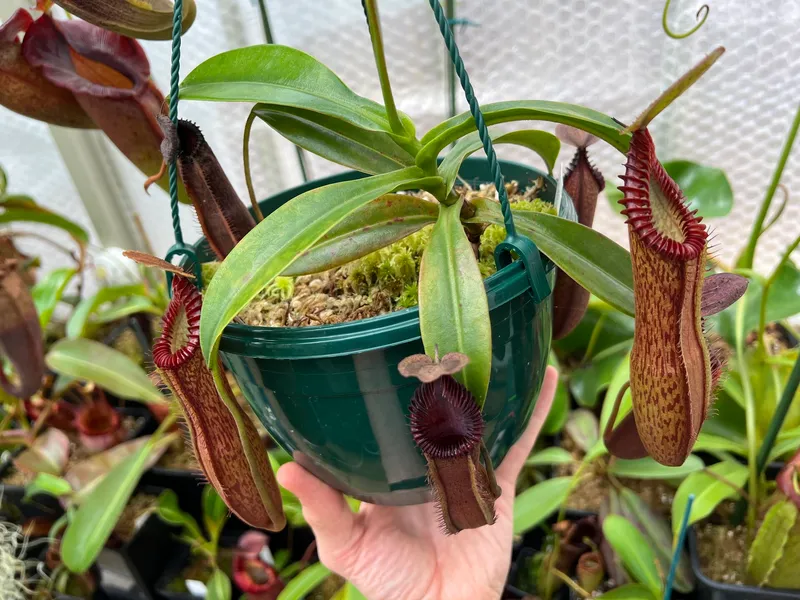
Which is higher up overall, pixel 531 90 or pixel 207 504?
pixel 531 90

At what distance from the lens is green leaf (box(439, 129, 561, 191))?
53 cm

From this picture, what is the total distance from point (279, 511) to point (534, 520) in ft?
1.73

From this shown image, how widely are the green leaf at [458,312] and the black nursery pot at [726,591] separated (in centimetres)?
72

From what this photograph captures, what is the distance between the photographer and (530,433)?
2.60 feet

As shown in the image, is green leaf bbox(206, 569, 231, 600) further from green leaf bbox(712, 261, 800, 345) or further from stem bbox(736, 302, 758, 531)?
green leaf bbox(712, 261, 800, 345)

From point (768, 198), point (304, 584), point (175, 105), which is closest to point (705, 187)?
point (768, 198)

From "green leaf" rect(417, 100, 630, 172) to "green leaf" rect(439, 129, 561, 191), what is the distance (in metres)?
0.02

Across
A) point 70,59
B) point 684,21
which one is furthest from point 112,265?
point 684,21

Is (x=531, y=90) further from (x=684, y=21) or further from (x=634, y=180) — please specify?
(x=634, y=180)

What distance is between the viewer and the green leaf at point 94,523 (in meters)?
0.99

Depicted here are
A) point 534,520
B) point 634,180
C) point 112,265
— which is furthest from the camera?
point 112,265

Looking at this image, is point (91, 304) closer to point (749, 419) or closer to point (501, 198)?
point (501, 198)

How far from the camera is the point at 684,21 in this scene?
106cm

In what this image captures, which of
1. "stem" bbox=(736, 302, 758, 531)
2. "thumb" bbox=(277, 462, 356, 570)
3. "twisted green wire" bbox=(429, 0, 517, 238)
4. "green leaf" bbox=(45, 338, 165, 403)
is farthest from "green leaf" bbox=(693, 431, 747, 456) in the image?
"green leaf" bbox=(45, 338, 165, 403)
